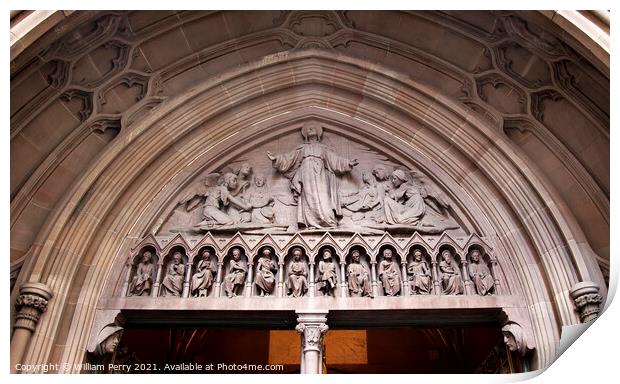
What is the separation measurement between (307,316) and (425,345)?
6656 millimetres

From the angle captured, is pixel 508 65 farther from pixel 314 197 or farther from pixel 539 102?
pixel 314 197

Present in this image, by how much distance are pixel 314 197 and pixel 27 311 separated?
130 inches

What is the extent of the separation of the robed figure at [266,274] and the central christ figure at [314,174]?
611mm

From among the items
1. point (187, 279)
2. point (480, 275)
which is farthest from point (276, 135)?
point (480, 275)

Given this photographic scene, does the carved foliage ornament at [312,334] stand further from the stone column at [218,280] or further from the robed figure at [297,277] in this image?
the stone column at [218,280]

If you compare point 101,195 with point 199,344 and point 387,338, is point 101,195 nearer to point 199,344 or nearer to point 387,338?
point 199,344

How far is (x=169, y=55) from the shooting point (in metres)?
7.40

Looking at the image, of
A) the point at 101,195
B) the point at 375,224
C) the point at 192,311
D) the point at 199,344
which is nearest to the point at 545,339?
the point at 375,224

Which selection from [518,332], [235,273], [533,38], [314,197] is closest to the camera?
[518,332]

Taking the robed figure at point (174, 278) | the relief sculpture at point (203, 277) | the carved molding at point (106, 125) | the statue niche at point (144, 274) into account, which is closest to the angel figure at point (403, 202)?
the relief sculpture at point (203, 277)

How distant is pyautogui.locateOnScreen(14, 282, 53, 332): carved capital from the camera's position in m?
5.83

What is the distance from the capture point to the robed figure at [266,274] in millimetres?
6512

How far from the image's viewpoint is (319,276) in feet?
21.6

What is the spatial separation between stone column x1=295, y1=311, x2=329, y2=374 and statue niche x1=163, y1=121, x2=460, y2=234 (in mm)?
1090
